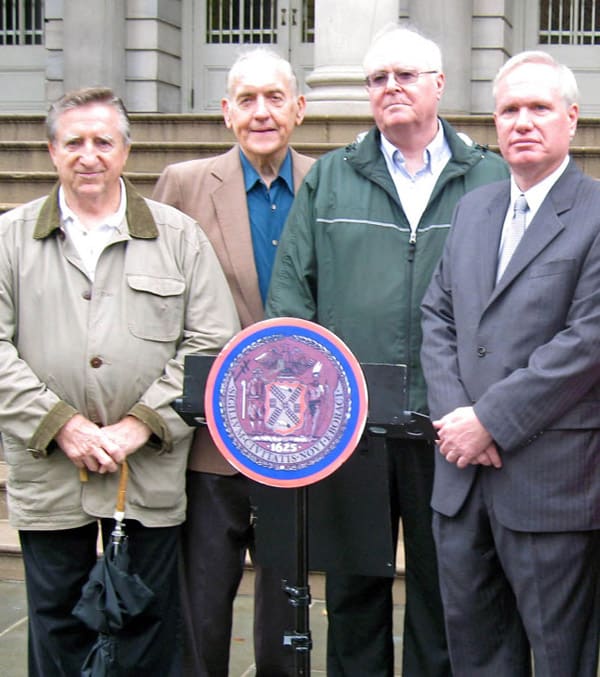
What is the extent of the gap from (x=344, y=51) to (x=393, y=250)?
6248 mm

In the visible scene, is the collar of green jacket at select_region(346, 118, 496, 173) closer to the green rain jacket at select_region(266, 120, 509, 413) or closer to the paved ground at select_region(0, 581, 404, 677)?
the green rain jacket at select_region(266, 120, 509, 413)

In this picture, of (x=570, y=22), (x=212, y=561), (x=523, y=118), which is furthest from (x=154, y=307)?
(x=570, y=22)

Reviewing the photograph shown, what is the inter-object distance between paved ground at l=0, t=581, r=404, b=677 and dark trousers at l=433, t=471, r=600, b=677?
117cm

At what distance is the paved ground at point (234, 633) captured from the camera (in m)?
4.43

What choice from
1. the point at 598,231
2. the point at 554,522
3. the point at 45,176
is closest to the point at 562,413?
the point at 554,522

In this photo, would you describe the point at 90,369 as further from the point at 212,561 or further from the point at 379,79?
the point at 379,79

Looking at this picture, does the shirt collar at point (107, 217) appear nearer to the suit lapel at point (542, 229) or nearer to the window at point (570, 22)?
the suit lapel at point (542, 229)

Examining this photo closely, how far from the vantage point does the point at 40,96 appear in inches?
509

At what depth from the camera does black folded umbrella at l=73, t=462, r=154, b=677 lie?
130 inches

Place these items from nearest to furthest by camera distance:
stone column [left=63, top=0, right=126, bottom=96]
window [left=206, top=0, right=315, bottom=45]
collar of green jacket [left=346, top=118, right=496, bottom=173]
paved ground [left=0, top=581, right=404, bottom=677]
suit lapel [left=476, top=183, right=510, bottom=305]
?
suit lapel [left=476, top=183, right=510, bottom=305], collar of green jacket [left=346, top=118, right=496, bottom=173], paved ground [left=0, top=581, right=404, bottom=677], stone column [left=63, top=0, right=126, bottom=96], window [left=206, top=0, right=315, bottom=45]

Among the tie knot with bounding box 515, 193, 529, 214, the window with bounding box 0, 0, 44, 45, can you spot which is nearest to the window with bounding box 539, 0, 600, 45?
the window with bounding box 0, 0, 44, 45

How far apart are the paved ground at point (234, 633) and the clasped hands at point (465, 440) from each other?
1529mm

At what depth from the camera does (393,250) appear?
356cm

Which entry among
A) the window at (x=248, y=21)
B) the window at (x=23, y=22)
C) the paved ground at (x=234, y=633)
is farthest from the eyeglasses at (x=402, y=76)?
the window at (x=23, y=22)
